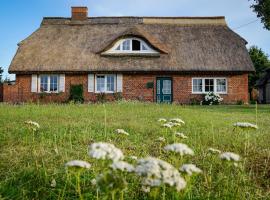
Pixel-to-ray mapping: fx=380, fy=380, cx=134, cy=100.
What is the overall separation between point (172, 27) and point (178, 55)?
4342 millimetres

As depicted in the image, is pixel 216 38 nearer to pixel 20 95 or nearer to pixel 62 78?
pixel 62 78

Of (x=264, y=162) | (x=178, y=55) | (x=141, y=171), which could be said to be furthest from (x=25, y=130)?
(x=178, y=55)

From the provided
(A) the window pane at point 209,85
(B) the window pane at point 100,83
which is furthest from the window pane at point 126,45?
(A) the window pane at point 209,85

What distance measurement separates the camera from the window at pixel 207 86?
88.4ft

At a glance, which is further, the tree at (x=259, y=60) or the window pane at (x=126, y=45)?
the tree at (x=259, y=60)

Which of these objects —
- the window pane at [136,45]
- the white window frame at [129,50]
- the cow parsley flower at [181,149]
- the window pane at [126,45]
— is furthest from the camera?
the window pane at [136,45]

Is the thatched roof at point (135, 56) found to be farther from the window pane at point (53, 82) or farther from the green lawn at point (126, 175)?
the green lawn at point (126, 175)

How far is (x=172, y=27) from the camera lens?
103ft

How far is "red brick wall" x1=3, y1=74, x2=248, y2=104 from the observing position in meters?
26.7

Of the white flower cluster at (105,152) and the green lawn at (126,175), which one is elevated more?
the white flower cluster at (105,152)

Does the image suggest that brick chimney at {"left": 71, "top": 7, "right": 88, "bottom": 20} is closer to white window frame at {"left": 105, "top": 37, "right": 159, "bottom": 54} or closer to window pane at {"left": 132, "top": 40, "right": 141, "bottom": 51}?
white window frame at {"left": 105, "top": 37, "right": 159, "bottom": 54}

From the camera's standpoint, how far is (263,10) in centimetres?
2344

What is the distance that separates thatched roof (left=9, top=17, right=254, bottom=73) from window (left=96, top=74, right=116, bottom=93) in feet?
2.77

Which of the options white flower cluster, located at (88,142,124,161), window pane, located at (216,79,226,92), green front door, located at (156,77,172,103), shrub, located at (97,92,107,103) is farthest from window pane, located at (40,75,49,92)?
white flower cluster, located at (88,142,124,161)
